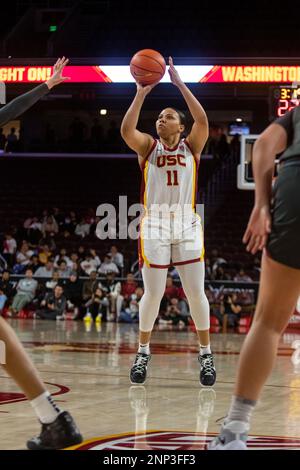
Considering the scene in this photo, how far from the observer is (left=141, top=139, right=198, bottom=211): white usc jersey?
22.0 ft

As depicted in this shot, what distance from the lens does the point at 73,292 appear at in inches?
691

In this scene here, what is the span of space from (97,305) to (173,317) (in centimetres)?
184

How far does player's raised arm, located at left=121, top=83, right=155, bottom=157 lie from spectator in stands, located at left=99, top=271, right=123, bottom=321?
1047cm

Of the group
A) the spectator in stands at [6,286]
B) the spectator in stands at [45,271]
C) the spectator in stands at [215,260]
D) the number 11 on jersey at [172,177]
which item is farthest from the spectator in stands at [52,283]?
the number 11 on jersey at [172,177]

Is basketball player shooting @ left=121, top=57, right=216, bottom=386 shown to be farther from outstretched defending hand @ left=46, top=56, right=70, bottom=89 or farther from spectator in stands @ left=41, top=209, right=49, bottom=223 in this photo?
spectator in stands @ left=41, top=209, right=49, bottom=223

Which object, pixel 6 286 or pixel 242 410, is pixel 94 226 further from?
pixel 242 410

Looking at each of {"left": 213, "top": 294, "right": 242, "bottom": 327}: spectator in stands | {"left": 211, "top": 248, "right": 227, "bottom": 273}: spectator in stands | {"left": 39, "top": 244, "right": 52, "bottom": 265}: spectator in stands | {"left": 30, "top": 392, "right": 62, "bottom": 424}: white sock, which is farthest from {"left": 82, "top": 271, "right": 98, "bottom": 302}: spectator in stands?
A: {"left": 30, "top": 392, "right": 62, "bottom": 424}: white sock

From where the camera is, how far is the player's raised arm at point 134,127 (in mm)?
6365

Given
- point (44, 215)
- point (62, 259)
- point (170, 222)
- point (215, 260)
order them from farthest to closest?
point (44, 215), point (215, 260), point (62, 259), point (170, 222)

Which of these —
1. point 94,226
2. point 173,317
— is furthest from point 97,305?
point 94,226

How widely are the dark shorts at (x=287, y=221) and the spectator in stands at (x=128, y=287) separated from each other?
1372cm

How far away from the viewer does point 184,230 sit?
6.74 m

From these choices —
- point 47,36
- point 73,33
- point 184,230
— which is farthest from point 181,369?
point 47,36

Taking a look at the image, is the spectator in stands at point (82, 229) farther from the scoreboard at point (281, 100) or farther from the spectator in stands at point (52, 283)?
the scoreboard at point (281, 100)
